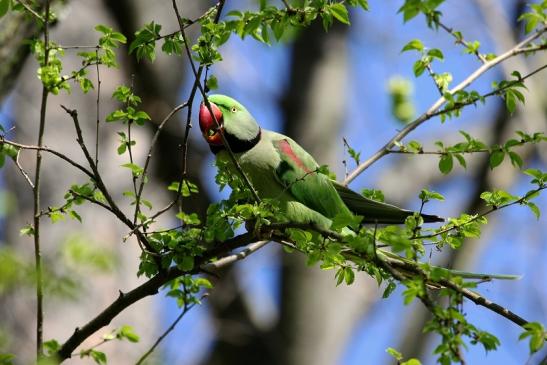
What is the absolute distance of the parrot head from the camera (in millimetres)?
3621

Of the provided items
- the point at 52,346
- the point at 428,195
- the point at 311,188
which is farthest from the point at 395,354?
the point at 311,188

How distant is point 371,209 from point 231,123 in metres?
0.79

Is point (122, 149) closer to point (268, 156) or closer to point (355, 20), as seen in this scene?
point (268, 156)

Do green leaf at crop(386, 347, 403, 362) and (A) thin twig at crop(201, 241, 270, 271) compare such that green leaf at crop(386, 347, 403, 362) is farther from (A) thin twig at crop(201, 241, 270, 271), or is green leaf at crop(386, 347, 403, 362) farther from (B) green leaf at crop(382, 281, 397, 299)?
(A) thin twig at crop(201, 241, 270, 271)

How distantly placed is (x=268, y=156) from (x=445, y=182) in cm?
653

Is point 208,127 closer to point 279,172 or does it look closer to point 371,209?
point 279,172

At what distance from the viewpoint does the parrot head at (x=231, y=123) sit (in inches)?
143

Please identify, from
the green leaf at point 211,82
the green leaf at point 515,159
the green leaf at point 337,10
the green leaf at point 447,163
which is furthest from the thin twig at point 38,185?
the green leaf at point 515,159

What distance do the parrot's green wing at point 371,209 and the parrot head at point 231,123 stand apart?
48 cm

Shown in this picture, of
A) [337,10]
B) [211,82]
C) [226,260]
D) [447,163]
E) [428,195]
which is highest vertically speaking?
[211,82]

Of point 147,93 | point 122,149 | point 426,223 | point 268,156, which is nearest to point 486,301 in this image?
point 426,223

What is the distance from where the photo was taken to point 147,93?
7.31m

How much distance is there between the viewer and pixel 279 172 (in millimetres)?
3697

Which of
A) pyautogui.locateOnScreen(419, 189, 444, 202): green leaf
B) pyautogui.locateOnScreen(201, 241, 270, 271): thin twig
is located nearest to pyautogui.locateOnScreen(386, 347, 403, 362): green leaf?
pyautogui.locateOnScreen(419, 189, 444, 202): green leaf
